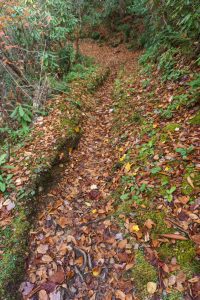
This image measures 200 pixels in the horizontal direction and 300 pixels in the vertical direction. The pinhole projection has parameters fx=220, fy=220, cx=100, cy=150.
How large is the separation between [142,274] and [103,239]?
0.72 meters

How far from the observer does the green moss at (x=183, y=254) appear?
2449 mm

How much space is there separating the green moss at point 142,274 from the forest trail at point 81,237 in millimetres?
100

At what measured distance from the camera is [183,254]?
8.42 ft

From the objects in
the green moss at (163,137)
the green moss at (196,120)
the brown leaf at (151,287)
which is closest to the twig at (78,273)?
the brown leaf at (151,287)

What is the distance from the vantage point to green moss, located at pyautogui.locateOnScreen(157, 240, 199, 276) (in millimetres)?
2449

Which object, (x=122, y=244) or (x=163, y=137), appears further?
(x=163, y=137)

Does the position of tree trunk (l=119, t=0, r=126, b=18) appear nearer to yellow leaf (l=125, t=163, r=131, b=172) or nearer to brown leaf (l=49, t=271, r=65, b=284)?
yellow leaf (l=125, t=163, r=131, b=172)

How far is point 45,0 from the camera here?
7.20 meters

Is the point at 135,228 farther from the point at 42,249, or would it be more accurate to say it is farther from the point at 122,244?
the point at 42,249

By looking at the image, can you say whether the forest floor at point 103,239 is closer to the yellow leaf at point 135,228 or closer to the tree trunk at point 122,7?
the yellow leaf at point 135,228

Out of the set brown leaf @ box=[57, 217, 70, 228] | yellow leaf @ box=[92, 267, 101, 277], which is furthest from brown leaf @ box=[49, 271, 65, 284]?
brown leaf @ box=[57, 217, 70, 228]

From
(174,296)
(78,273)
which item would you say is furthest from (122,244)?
(174,296)

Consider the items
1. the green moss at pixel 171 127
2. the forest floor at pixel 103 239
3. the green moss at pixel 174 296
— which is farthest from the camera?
the green moss at pixel 171 127

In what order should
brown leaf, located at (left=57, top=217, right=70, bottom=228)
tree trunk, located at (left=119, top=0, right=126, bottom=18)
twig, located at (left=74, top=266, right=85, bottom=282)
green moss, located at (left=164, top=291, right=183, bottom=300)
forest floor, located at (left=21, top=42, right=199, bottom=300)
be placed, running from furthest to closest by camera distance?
tree trunk, located at (left=119, top=0, right=126, bottom=18), brown leaf, located at (left=57, top=217, right=70, bottom=228), twig, located at (left=74, top=266, right=85, bottom=282), forest floor, located at (left=21, top=42, right=199, bottom=300), green moss, located at (left=164, top=291, right=183, bottom=300)
